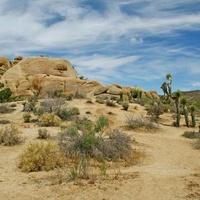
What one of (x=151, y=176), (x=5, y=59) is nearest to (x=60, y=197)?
(x=151, y=176)

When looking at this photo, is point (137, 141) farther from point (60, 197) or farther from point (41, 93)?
point (41, 93)

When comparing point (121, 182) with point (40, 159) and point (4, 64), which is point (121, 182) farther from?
point (4, 64)

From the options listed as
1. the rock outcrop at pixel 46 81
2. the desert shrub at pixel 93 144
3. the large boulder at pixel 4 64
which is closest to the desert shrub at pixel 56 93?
the rock outcrop at pixel 46 81

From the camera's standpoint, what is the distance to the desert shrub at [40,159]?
12648mm

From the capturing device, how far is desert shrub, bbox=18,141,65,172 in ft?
41.5

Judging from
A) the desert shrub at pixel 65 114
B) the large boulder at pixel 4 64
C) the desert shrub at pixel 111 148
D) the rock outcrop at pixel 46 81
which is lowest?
the desert shrub at pixel 111 148

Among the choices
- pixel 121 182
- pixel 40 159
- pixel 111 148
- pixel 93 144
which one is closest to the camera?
pixel 121 182

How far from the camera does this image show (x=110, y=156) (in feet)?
50.7

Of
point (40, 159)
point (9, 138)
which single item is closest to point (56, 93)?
point (9, 138)

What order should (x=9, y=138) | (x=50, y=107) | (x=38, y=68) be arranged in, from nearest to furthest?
(x=9, y=138), (x=50, y=107), (x=38, y=68)

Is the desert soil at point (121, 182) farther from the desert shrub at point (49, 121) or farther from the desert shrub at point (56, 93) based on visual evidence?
the desert shrub at point (56, 93)

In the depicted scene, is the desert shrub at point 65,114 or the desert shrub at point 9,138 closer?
the desert shrub at point 9,138

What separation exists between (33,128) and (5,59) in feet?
128

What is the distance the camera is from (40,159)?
42.0 feet
